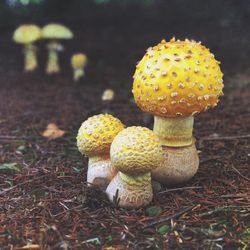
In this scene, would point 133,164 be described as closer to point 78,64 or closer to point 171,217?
point 171,217

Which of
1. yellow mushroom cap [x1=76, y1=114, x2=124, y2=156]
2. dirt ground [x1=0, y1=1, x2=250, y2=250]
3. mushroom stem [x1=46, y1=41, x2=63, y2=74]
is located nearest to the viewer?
dirt ground [x1=0, y1=1, x2=250, y2=250]

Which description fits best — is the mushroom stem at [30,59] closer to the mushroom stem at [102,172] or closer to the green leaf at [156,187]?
the mushroom stem at [102,172]

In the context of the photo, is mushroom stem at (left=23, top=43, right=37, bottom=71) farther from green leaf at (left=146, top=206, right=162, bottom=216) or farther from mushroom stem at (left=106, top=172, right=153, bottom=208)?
green leaf at (left=146, top=206, right=162, bottom=216)

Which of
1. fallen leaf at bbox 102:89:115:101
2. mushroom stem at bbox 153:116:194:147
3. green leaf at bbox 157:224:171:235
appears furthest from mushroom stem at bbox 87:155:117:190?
fallen leaf at bbox 102:89:115:101

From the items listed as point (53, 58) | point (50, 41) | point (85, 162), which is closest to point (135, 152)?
point (85, 162)

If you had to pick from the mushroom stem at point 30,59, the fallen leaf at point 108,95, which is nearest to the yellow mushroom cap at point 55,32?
the mushroom stem at point 30,59
